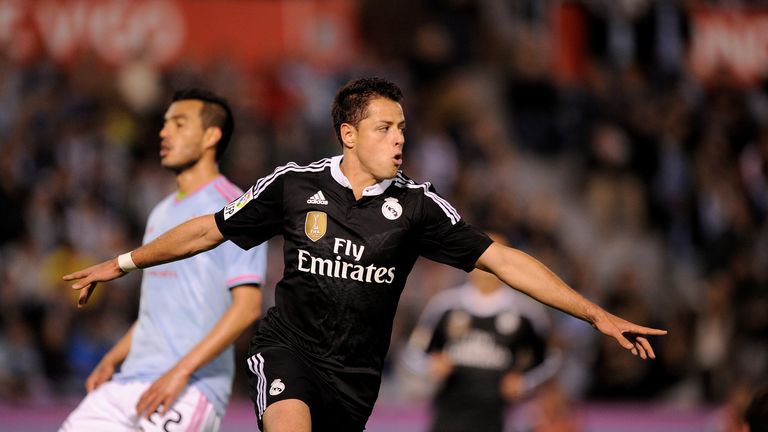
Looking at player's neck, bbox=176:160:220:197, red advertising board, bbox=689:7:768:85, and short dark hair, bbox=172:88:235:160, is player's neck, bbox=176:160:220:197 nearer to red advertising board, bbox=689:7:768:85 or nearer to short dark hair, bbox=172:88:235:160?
short dark hair, bbox=172:88:235:160

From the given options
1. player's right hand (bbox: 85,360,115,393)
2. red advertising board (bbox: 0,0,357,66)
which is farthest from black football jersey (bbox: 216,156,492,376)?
red advertising board (bbox: 0,0,357,66)

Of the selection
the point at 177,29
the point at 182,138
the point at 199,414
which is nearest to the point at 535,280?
the point at 199,414

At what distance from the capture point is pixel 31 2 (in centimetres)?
1642

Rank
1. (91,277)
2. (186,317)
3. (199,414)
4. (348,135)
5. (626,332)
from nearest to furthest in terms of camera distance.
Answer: (626,332), (91,277), (348,135), (199,414), (186,317)

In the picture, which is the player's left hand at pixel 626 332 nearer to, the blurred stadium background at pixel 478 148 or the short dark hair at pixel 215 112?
the short dark hair at pixel 215 112

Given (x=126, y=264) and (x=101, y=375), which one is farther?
(x=101, y=375)

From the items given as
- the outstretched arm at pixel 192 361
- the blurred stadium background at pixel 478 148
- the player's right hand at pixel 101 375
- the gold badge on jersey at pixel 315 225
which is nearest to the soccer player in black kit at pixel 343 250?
the gold badge on jersey at pixel 315 225

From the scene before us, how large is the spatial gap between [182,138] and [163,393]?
1.69 meters

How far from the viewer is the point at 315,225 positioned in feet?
21.1

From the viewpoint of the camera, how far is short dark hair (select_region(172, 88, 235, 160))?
7.64 m

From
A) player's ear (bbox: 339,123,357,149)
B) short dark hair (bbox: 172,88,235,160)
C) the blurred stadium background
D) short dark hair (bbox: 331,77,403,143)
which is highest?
short dark hair (bbox: 331,77,403,143)

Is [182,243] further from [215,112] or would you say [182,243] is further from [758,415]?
[758,415]

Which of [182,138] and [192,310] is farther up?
[182,138]

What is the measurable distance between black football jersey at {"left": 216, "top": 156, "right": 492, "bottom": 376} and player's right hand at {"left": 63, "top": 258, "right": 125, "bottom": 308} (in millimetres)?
613
